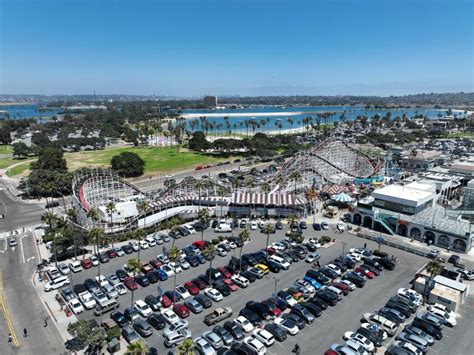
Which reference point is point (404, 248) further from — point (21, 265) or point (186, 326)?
point (21, 265)

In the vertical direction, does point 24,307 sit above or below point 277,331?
below

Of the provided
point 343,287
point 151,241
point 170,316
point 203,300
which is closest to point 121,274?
point 151,241

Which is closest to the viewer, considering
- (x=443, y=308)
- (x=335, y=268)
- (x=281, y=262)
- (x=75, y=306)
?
(x=443, y=308)

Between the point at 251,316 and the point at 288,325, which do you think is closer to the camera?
the point at 288,325

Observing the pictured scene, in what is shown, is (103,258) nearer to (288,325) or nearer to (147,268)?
(147,268)

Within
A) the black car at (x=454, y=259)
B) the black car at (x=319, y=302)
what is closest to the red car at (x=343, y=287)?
the black car at (x=319, y=302)

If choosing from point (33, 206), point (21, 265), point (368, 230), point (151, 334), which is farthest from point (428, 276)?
point (33, 206)

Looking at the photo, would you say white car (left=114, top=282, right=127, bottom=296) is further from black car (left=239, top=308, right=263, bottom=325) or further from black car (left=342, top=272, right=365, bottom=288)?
black car (left=342, top=272, right=365, bottom=288)

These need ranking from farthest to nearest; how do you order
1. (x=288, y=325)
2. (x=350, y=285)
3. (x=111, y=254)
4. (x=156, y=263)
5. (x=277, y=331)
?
(x=111, y=254), (x=156, y=263), (x=350, y=285), (x=288, y=325), (x=277, y=331)

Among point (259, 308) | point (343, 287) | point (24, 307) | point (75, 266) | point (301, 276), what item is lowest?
point (301, 276)
